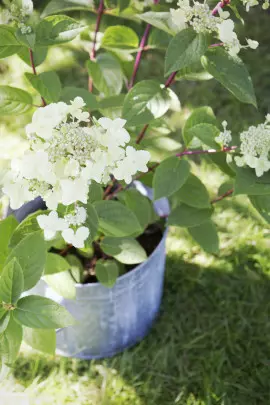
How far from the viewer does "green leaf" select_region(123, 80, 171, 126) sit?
50.8 inches

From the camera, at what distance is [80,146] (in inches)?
36.6

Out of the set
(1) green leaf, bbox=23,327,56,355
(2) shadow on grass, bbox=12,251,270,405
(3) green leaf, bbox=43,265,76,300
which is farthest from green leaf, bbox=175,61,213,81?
(2) shadow on grass, bbox=12,251,270,405

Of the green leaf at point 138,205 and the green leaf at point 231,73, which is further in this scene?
the green leaf at point 138,205

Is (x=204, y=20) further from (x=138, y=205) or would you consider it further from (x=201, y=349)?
(x=201, y=349)

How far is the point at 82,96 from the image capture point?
142cm

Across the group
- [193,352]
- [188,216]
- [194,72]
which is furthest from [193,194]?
[193,352]

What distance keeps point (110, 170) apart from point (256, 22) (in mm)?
2361

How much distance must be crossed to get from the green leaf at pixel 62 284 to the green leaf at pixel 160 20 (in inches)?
25.5

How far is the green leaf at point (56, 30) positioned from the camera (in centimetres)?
121

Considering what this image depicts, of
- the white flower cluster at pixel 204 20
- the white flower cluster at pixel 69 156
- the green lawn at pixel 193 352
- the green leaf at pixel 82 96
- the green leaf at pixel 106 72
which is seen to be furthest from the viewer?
the green lawn at pixel 193 352

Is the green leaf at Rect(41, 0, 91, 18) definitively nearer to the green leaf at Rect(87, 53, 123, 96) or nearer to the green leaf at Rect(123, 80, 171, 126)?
the green leaf at Rect(87, 53, 123, 96)

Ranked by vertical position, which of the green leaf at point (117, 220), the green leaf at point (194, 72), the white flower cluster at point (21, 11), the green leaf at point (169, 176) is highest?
the white flower cluster at point (21, 11)

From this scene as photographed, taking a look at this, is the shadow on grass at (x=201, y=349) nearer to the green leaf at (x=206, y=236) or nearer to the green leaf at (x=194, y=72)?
the green leaf at (x=206, y=236)

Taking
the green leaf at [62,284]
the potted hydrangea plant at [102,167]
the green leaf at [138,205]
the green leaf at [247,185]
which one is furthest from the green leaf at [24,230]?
the green leaf at [247,185]
